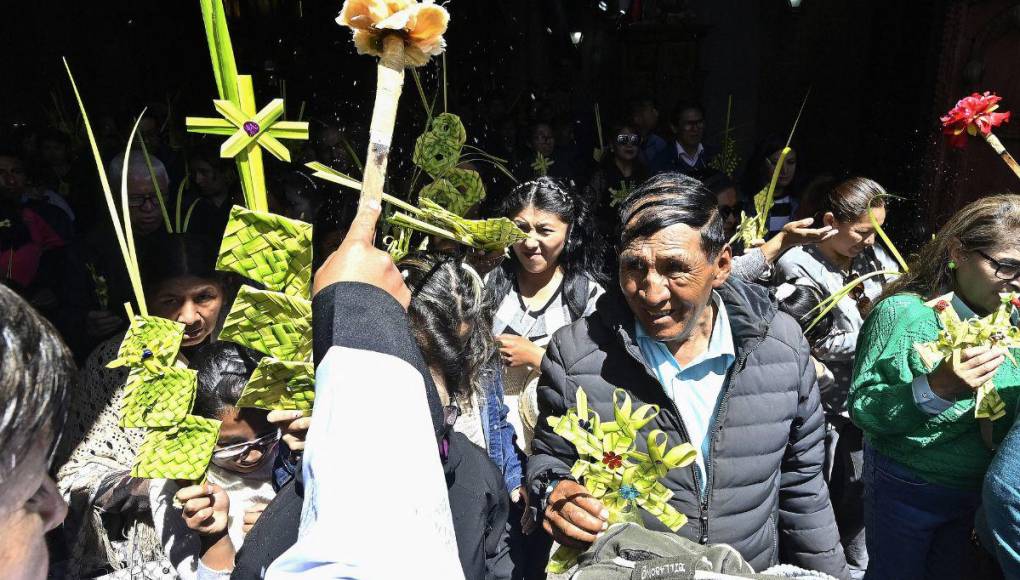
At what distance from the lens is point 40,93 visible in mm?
7215

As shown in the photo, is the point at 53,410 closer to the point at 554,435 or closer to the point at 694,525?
the point at 554,435

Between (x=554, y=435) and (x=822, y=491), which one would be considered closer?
(x=554, y=435)

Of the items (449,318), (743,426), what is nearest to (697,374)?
(743,426)

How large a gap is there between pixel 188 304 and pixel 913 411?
6.68 feet

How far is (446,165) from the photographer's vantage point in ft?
9.10

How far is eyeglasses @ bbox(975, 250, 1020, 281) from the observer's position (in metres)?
2.15

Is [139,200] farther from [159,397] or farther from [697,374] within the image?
[697,374]

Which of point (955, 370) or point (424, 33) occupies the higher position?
point (424, 33)

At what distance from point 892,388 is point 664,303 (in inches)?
26.5

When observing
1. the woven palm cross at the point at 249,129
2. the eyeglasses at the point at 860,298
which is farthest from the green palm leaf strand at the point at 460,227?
the eyeglasses at the point at 860,298

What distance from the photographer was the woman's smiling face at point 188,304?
2383 millimetres

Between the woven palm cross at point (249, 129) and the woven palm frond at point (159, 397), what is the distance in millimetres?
471

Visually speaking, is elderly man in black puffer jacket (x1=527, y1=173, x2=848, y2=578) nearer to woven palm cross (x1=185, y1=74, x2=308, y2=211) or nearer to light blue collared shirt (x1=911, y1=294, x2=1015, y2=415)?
light blue collared shirt (x1=911, y1=294, x2=1015, y2=415)

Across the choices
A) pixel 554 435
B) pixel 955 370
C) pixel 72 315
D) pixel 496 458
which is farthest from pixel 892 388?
pixel 72 315
